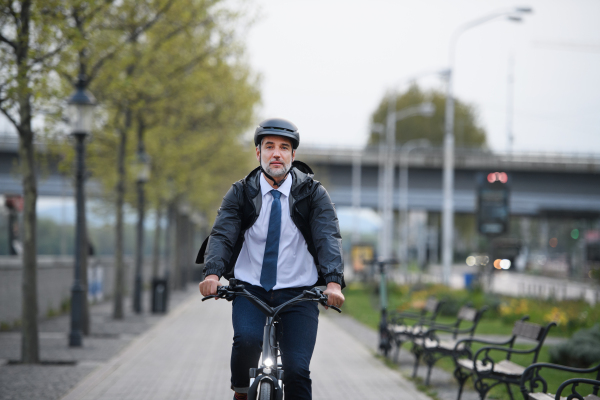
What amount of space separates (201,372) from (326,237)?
6307 mm

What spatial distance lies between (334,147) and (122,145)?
115ft

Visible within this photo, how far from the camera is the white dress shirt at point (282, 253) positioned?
15.3ft

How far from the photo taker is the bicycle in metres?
4.16

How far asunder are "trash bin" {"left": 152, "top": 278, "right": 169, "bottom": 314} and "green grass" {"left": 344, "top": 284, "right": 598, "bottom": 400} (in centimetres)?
505

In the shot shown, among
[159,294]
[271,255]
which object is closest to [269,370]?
[271,255]

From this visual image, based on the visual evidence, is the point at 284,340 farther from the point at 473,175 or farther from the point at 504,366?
the point at 473,175

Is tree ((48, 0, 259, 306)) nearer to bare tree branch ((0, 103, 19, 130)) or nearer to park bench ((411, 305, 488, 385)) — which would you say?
bare tree branch ((0, 103, 19, 130))

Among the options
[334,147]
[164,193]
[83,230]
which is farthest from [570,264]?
[83,230]

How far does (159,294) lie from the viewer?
68.4ft

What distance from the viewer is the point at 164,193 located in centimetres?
2364

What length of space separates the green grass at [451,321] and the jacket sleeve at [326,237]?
15.1 ft

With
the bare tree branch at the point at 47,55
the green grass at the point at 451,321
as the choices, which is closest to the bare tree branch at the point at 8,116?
the bare tree branch at the point at 47,55

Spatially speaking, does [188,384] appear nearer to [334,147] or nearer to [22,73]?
[22,73]

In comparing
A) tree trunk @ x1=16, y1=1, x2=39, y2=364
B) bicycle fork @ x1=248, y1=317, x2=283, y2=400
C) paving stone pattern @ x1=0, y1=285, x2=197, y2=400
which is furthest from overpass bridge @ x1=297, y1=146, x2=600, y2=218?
bicycle fork @ x1=248, y1=317, x2=283, y2=400
